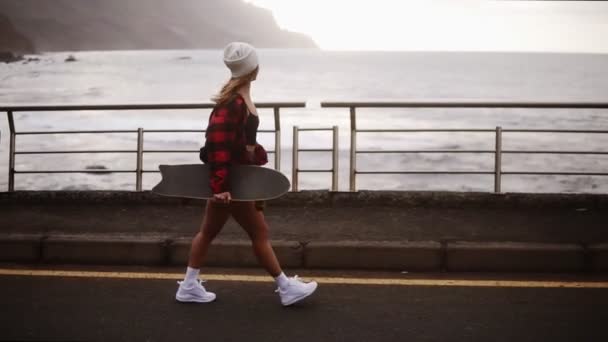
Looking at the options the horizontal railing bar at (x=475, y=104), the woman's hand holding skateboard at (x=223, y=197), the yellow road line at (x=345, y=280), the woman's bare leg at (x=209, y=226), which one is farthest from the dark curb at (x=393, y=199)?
the woman's hand holding skateboard at (x=223, y=197)

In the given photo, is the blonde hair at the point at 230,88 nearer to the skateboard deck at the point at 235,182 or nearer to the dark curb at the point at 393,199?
the skateboard deck at the point at 235,182

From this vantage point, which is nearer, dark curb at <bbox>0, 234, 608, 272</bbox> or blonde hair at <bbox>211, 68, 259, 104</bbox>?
blonde hair at <bbox>211, 68, 259, 104</bbox>

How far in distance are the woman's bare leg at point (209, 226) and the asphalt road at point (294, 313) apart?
1.05 ft

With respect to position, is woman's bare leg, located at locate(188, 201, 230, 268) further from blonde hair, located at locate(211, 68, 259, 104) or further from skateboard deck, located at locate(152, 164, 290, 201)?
blonde hair, located at locate(211, 68, 259, 104)

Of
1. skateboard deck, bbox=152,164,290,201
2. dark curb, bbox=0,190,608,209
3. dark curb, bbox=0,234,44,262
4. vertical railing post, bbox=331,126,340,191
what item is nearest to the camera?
skateboard deck, bbox=152,164,290,201

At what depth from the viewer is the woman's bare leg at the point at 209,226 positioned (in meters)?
4.32

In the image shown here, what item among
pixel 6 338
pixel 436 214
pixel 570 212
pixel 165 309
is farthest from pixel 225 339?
pixel 570 212

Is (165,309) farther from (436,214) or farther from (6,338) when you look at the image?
(436,214)

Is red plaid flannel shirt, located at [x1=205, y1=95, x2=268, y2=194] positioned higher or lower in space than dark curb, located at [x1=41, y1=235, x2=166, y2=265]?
higher

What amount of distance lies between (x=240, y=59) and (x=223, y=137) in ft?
1.51

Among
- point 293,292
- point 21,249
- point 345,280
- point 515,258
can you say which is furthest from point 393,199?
point 21,249

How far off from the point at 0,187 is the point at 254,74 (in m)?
18.8

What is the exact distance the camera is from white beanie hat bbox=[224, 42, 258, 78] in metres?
3.99

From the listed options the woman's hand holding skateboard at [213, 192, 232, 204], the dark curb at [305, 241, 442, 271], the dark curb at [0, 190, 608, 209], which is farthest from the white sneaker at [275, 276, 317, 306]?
the dark curb at [0, 190, 608, 209]
